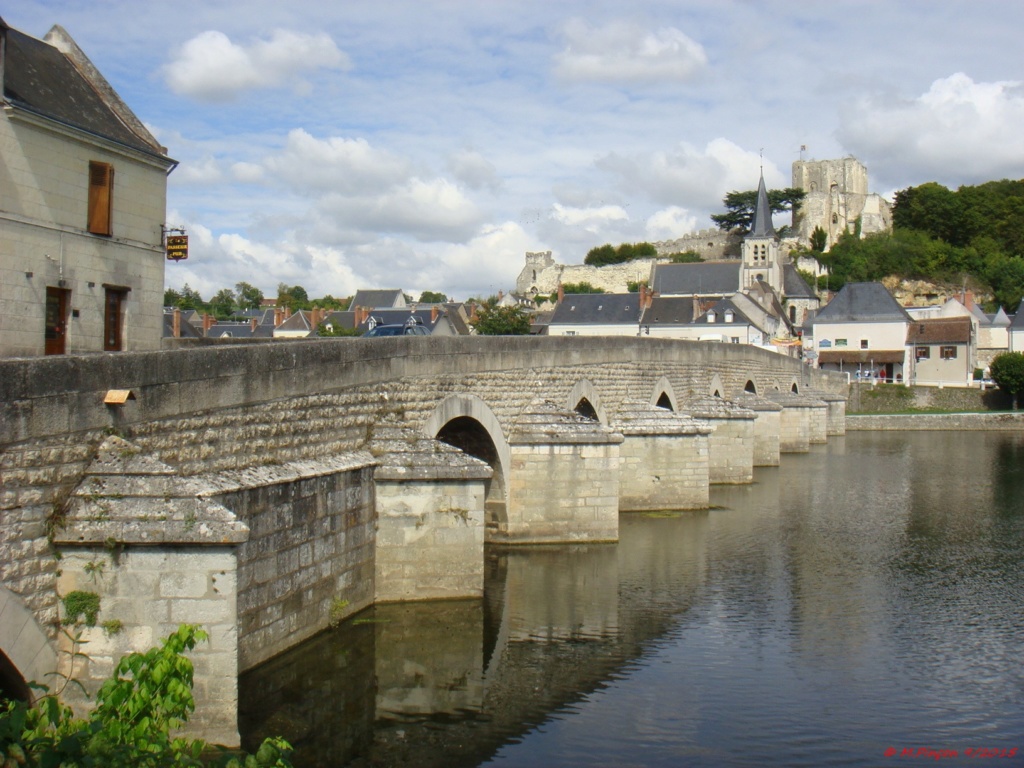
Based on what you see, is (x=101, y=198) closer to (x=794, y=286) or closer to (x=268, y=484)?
(x=268, y=484)

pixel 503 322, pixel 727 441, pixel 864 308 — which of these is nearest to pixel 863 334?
pixel 864 308

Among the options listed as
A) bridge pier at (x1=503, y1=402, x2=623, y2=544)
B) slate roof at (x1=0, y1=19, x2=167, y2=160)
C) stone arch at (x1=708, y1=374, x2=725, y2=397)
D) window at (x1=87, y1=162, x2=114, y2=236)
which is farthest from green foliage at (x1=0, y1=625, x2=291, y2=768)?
stone arch at (x1=708, y1=374, x2=725, y2=397)

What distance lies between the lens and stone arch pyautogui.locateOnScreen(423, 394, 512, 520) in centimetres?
1279

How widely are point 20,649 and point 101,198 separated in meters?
11.5

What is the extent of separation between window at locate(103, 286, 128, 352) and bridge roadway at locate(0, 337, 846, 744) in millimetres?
6374

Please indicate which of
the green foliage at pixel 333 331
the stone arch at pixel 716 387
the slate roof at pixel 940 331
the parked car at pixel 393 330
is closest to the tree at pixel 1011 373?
the slate roof at pixel 940 331

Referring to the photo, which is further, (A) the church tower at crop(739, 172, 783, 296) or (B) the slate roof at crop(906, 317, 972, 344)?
(A) the church tower at crop(739, 172, 783, 296)

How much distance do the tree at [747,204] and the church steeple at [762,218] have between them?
4.79 meters

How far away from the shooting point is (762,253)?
77750 mm

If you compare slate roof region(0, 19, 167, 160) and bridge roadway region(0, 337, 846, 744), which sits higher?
slate roof region(0, 19, 167, 160)

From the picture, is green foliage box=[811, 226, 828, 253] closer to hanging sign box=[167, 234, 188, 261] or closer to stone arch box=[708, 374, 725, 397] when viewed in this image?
stone arch box=[708, 374, 725, 397]

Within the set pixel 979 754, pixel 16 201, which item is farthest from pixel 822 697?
pixel 16 201

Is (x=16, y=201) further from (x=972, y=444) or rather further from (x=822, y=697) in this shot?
(x=972, y=444)

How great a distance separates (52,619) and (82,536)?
55 cm
